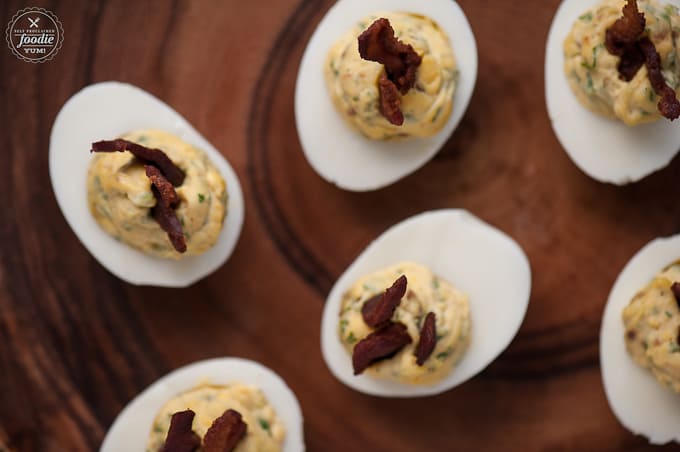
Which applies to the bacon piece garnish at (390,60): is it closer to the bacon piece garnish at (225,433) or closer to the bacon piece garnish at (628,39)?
the bacon piece garnish at (628,39)

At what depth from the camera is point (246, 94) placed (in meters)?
2.29

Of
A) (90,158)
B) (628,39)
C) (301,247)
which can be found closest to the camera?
(628,39)

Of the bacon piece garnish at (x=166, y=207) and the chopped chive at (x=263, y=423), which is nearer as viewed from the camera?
the bacon piece garnish at (x=166, y=207)

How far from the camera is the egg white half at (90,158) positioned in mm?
2076

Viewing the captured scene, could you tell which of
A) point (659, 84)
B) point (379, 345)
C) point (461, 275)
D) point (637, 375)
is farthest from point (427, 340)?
point (659, 84)

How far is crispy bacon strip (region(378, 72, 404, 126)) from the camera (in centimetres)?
195

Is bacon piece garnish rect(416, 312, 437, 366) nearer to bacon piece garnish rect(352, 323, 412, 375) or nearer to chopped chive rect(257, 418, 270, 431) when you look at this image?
bacon piece garnish rect(352, 323, 412, 375)

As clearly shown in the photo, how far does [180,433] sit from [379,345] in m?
0.52

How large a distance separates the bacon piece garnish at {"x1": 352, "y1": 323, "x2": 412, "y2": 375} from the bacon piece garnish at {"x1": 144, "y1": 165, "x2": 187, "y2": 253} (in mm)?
502

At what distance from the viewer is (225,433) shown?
1.94m

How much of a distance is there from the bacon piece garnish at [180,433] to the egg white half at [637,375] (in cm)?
109

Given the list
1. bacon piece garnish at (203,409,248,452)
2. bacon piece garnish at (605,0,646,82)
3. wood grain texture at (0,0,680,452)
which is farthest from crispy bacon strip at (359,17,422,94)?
bacon piece garnish at (203,409,248,452)

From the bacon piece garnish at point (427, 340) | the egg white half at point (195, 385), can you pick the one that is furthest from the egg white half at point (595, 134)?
the egg white half at point (195, 385)

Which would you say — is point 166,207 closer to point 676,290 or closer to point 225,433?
point 225,433
